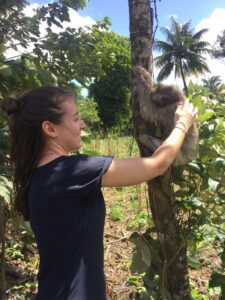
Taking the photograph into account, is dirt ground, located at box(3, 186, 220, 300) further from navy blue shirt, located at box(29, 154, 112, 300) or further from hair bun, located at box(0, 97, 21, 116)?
hair bun, located at box(0, 97, 21, 116)

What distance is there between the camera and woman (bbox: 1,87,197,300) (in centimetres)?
161

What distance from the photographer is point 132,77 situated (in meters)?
2.61

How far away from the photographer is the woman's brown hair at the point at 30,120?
5.64 feet

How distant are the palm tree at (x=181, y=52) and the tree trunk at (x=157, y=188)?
1746 inches

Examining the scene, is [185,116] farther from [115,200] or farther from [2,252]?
[115,200]

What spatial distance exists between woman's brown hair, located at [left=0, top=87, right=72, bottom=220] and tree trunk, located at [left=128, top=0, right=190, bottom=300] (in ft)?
2.97

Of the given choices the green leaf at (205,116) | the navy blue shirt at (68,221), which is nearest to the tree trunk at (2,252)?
the navy blue shirt at (68,221)

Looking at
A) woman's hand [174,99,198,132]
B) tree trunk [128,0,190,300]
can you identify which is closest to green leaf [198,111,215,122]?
woman's hand [174,99,198,132]

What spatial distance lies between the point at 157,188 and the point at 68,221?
1079 mm

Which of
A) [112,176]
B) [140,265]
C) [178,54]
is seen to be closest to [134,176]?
[112,176]

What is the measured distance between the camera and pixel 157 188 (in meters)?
2.58

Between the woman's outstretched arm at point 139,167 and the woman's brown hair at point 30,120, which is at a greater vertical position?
the woman's brown hair at point 30,120

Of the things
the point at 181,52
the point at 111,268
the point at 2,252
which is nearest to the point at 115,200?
the point at 111,268

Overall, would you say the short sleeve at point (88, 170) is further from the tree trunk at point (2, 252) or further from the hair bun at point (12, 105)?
the tree trunk at point (2, 252)
